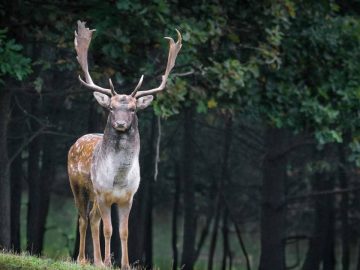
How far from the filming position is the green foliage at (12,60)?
50.1ft

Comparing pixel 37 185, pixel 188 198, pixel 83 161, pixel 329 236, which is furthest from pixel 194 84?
pixel 329 236

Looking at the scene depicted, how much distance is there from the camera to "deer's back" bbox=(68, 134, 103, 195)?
42.0 ft

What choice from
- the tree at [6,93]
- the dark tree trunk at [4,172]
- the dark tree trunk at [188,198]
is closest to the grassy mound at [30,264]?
the tree at [6,93]

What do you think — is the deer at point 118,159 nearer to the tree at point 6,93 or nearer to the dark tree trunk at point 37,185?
the tree at point 6,93

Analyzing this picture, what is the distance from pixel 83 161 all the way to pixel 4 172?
440 centimetres

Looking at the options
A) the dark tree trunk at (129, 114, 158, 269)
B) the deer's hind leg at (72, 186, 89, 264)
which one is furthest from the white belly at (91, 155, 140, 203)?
the dark tree trunk at (129, 114, 158, 269)

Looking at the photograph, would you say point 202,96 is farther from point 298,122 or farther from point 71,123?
point 71,123

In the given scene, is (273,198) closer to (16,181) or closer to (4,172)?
(16,181)

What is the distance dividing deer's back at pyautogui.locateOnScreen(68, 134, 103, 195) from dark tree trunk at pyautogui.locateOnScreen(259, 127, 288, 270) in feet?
31.4

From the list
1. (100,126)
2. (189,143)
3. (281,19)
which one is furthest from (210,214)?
(281,19)

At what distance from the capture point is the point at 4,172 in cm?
1695

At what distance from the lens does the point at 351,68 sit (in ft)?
62.4

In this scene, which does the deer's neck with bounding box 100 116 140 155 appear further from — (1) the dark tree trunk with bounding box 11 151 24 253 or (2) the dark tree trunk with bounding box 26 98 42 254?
(1) the dark tree trunk with bounding box 11 151 24 253

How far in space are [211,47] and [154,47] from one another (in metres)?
1.31
